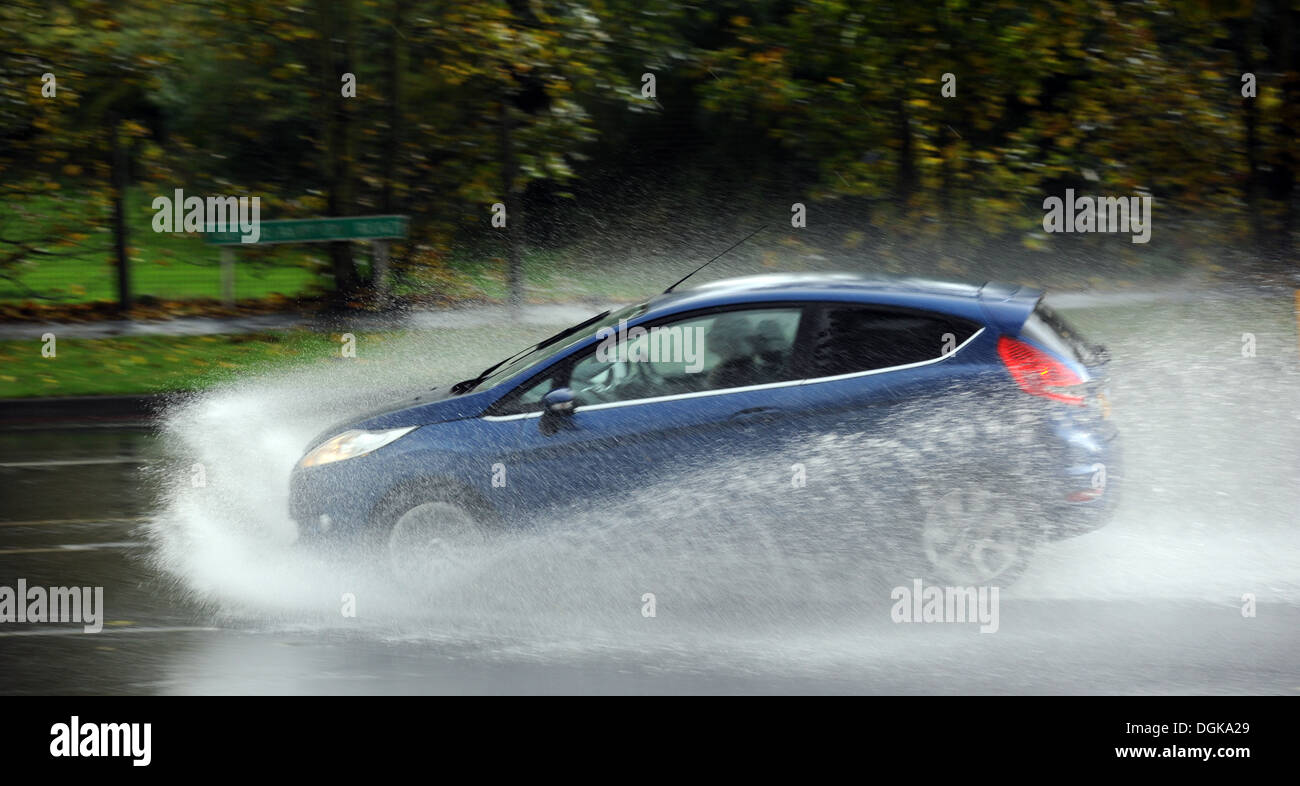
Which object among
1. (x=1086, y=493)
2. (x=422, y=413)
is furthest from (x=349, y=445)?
(x=1086, y=493)

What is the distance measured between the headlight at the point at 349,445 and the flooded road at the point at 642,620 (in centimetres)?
53

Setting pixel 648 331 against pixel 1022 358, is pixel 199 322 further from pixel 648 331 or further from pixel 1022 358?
pixel 1022 358

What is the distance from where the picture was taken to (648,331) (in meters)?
6.62

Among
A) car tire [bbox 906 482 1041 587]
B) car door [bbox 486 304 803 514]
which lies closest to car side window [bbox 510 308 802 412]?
car door [bbox 486 304 803 514]

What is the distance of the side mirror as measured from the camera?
6422mm

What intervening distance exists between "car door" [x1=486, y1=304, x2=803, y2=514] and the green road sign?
8.86 m

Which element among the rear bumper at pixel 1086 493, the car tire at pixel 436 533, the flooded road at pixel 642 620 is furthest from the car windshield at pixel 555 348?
the rear bumper at pixel 1086 493

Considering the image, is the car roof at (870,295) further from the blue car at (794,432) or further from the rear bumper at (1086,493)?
the rear bumper at (1086,493)

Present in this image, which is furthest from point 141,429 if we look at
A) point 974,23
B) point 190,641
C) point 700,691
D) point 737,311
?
point 974,23

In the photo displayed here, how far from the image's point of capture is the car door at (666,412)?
632 cm

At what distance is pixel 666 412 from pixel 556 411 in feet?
1.74

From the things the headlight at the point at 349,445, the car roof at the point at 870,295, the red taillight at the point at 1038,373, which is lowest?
the headlight at the point at 349,445

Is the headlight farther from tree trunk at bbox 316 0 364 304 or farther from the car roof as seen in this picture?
tree trunk at bbox 316 0 364 304

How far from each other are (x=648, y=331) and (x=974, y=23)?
10.4m
